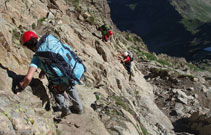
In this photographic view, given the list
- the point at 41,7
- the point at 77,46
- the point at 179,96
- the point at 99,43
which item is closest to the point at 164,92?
the point at 179,96

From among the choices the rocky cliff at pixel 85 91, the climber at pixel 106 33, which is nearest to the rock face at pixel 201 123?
the rocky cliff at pixel 85 91

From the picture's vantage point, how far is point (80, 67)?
21.8ft

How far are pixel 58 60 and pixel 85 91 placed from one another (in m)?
5.18

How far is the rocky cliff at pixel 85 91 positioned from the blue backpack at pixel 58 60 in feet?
3.83

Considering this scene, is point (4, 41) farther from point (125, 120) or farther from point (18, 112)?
point (125, 120)

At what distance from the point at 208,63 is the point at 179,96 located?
137 metres

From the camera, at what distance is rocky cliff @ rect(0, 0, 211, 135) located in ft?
19.7

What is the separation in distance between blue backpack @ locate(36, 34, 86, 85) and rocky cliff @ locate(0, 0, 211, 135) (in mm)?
1167

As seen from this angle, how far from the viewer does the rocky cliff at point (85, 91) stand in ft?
19.7

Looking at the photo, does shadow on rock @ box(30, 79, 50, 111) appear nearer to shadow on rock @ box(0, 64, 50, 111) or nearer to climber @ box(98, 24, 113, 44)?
shadow on rock @ box(0, 64, 50, 111)

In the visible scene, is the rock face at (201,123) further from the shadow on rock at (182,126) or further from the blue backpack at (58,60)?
the blue backpack at (58,60)

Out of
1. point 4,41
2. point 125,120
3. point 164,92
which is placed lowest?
point 4,41

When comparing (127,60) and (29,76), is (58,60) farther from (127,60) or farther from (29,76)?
(127,60)

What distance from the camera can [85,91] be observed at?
10.9 m
